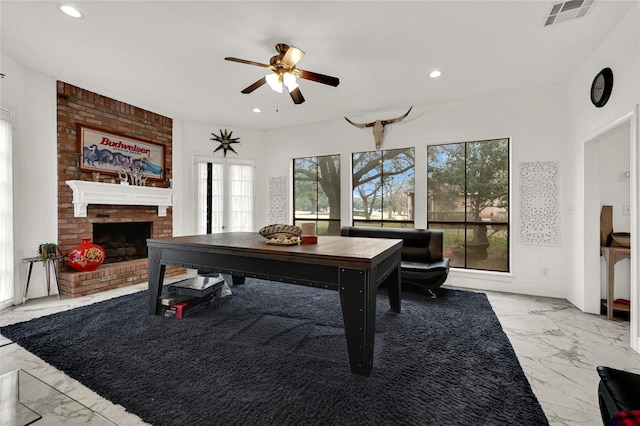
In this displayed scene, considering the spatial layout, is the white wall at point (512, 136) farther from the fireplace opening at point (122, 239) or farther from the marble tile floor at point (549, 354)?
the fireplace opening at point (122, 239)

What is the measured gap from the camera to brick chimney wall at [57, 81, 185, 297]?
352cm

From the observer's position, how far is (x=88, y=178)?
3.82 meters

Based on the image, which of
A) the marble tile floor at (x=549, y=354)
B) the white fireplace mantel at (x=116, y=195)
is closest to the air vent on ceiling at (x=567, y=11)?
the marble tile floor at (x=549, y=354)

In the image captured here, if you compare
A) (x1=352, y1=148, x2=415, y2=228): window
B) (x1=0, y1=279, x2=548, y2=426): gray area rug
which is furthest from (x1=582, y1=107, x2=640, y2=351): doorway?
(x1=352, y1=148, x2=415, y2=228): window

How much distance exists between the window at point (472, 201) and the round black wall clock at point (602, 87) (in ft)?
3.77

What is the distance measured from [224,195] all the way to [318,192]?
181 centimetres

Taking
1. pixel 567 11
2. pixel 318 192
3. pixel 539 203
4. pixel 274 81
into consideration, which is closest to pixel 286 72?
pixel 274 81

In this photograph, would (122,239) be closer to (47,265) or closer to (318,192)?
(47,265)

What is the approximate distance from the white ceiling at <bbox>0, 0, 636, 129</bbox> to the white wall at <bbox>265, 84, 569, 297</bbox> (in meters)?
0.23

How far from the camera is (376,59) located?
2947 millimetres

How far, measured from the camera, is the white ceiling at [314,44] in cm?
222

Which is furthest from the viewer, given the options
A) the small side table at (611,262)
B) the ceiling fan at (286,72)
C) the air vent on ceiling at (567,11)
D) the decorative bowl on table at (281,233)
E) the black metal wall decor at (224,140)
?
the black metal wall decor at (224,140)

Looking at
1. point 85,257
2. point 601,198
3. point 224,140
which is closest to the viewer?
point 601,198

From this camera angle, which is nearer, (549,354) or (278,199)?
(549,354)
